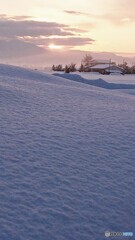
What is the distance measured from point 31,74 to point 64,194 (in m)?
7.85

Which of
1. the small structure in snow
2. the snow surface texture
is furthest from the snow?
the snow surface texture

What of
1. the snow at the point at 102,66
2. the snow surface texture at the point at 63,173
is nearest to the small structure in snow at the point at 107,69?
the snow at the point at 102,66

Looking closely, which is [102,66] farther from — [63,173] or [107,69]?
[63,173]

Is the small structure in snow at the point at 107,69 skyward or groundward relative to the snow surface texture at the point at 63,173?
skyward

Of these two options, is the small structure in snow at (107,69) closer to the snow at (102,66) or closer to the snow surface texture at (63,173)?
the snow at (102,66)

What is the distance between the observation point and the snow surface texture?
2562mm

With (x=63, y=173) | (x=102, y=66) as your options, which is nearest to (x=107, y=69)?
(x=102, y=66)

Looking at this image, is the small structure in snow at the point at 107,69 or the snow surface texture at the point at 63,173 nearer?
the snow surface texture at the point at 63,173

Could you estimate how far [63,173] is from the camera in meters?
3.30

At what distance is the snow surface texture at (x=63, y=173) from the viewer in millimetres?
2562

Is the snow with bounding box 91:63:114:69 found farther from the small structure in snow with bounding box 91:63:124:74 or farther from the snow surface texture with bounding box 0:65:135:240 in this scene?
the snow surface texture with bounding box 0:65:135:240

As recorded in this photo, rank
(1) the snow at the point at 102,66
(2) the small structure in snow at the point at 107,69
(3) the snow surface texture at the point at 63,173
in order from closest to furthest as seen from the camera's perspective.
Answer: (3) the snow surface texture at the point at 63,173, (2) the small structure in snow at the point at 107,69, (1) the snow at the point at 102,66

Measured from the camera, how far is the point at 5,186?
2895 millimetres

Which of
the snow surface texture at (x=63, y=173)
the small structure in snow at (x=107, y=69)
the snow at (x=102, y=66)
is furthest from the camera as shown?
the snow at (x=102, y=66)
